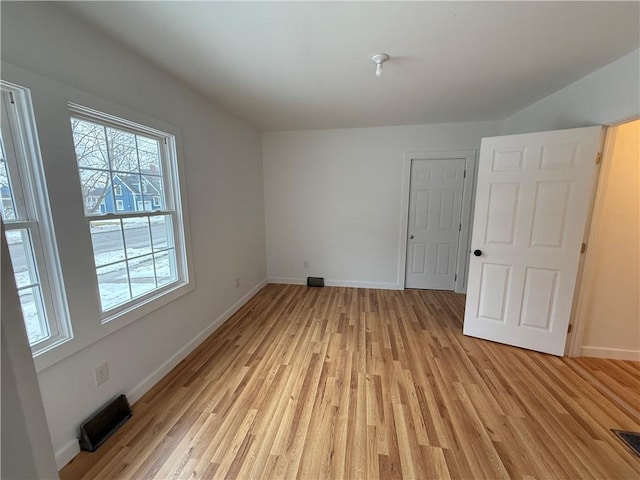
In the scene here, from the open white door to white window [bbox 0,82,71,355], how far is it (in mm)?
3163

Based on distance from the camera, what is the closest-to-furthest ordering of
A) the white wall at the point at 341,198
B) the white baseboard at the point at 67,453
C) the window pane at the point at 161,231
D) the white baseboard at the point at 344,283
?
the white baseboard at the point at 67,453
the window pane at the point at 161,231
the white wall at the point at 341,198
the white baseboard at the point at 344,283

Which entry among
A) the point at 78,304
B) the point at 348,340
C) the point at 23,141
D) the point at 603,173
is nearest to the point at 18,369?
the point at 78,304

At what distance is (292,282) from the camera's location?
425 cm

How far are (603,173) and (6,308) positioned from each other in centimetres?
333

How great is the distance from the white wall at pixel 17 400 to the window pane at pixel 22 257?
101 centimetres

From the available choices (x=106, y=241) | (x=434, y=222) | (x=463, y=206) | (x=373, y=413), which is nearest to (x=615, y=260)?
(x=463, y=206)

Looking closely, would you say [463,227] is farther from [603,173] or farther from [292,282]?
[292,282]

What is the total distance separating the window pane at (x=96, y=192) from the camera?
1514mm

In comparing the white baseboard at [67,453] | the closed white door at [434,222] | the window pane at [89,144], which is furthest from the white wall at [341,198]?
the white baseboard at [67,453]

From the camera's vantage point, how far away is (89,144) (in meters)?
1.54

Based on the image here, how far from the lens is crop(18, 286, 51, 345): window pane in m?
1.27

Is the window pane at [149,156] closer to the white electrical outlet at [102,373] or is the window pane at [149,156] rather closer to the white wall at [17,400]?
the white electrical outlet at [102,373]

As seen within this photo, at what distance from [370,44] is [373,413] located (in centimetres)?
241

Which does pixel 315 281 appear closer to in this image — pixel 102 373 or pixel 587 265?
pixel 102 373
